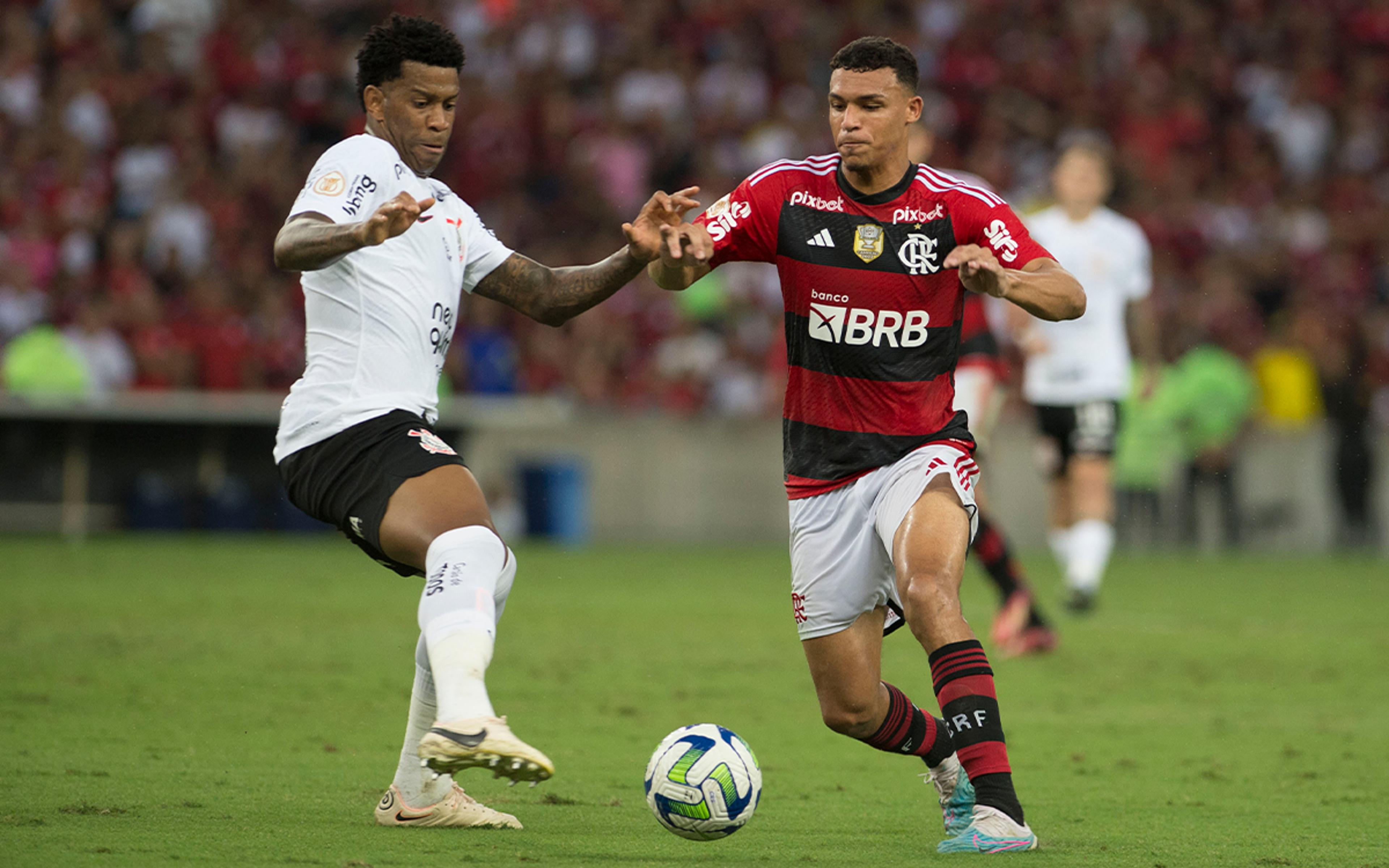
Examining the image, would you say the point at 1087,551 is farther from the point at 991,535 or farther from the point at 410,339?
the point at 410,339

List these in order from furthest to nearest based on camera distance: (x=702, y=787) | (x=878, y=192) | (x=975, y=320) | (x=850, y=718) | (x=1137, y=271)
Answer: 1. (x=1137, y=271)
2. (x=975, y=320)
3. (x=878, y=192)
4. (x=850, y=718)
5. (x=702, y=787)

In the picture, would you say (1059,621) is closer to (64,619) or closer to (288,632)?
(288,632)

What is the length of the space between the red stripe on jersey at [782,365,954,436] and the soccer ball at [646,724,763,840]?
1.14 meters

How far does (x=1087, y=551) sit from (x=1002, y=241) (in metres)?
5.93

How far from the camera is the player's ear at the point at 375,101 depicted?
541 centimetres

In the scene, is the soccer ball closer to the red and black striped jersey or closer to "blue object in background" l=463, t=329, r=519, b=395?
the red and black striped jersey

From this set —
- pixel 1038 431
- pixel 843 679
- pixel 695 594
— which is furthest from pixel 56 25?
pixel 843 679

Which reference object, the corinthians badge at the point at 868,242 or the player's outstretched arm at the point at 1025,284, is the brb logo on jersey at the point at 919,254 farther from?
the player's outstretched arm at the point at 1025,284

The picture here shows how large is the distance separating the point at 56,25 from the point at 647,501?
30.6ft

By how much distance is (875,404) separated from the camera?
558 cm

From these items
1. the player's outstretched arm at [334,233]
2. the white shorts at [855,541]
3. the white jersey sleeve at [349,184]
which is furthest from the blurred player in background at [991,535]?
the player's outstretched arm at [334,233]

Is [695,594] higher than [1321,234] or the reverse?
the reverse

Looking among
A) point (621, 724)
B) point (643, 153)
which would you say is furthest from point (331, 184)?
point (643, 153)

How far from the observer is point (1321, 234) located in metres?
23.9
